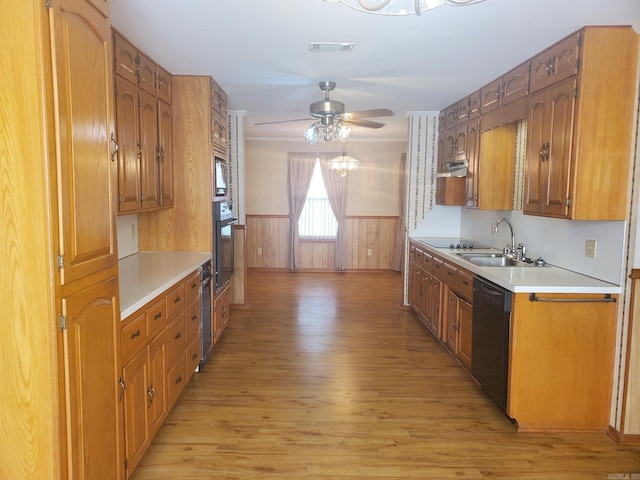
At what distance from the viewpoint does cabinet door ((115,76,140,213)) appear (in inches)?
107

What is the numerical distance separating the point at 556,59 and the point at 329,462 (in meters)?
2.83

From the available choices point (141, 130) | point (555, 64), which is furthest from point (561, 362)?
point (141, 130)

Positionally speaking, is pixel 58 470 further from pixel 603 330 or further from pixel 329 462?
pixel 603 330

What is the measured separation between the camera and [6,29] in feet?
4.46

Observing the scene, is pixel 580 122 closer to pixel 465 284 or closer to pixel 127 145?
pixel 465 284

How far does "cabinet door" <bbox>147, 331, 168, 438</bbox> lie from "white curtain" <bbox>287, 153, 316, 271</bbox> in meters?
5.52

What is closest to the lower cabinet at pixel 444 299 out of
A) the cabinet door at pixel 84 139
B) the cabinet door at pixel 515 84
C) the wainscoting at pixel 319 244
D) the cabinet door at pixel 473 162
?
the cabinet door at pixel 473 162

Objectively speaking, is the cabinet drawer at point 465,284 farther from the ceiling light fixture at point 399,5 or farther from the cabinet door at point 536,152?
the ceiling light fixture at point 399,5

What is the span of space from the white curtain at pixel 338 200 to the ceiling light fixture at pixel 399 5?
6475 millimetres

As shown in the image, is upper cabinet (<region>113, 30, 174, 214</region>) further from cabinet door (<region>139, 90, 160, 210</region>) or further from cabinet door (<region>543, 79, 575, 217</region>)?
cabinet door (<region>543, 79, 575, 217</region>)

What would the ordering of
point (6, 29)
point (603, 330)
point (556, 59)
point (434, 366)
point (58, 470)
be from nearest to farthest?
point (6, 29), point (58, 470), point (603, 330), point (556, 59), point (434, 366)

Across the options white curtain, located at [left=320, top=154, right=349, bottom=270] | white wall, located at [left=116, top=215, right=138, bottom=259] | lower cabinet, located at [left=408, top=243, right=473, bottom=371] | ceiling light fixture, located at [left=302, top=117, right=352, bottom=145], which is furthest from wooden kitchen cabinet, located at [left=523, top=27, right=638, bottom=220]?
white curtain, located at [left=320, top=154, right=349, bottom=270]

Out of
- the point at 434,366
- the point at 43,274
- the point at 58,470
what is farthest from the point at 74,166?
the point at 434,366

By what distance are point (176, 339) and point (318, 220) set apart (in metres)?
5.53
